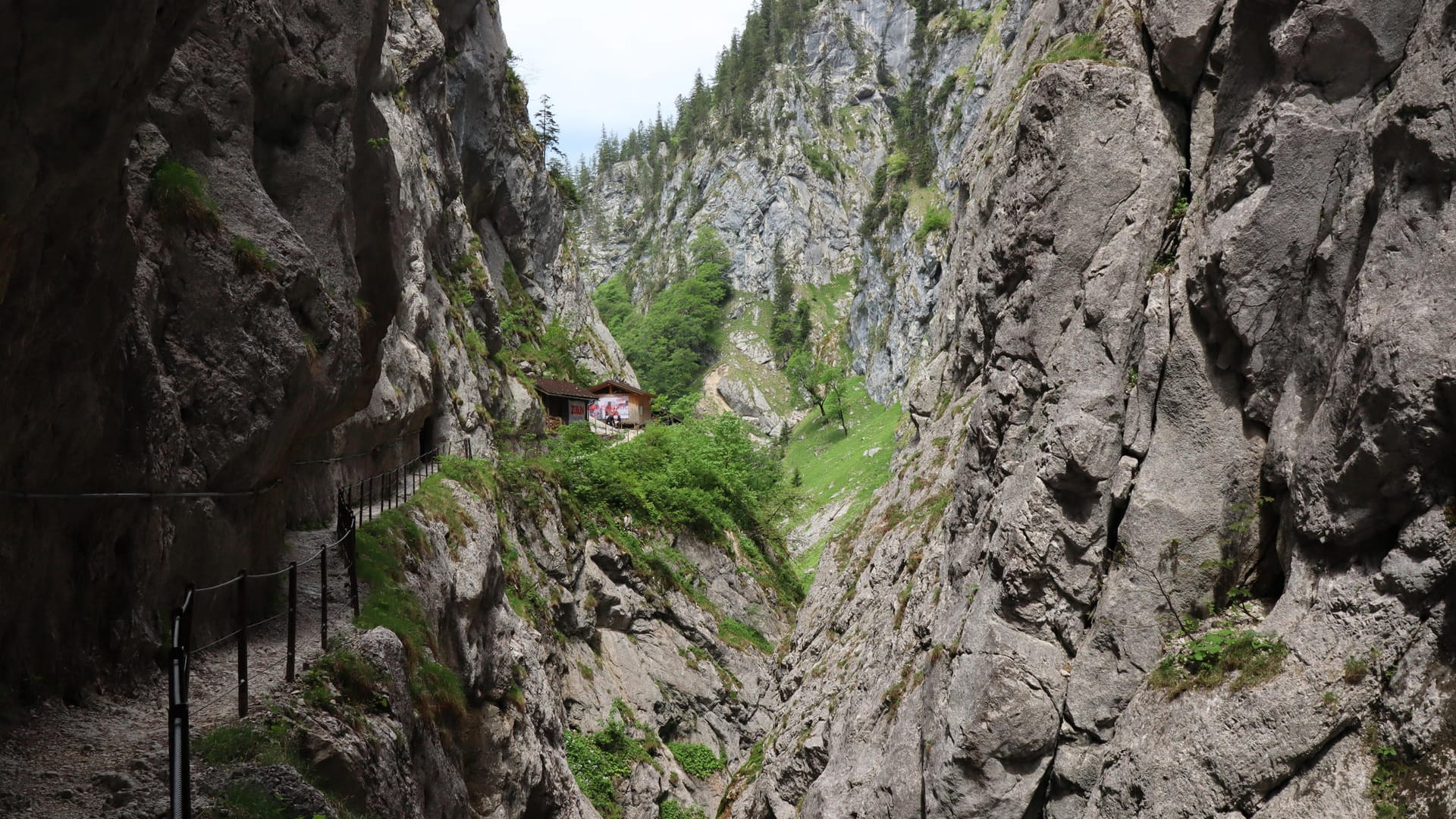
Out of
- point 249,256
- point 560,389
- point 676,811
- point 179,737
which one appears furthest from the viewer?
point 560,389

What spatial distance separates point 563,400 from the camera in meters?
48.6

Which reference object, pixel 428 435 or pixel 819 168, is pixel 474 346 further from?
pixel 819 168

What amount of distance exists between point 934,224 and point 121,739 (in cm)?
7165

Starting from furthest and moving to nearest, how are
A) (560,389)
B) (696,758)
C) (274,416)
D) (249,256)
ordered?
(560,389) → (696,758) → (274,416) → (249,256)

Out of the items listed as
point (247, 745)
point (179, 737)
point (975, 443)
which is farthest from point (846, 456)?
point (179, 737)

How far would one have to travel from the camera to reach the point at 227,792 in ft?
23.9

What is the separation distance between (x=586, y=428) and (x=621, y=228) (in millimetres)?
138991

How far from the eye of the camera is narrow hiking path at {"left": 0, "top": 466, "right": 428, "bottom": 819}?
6.78 metres

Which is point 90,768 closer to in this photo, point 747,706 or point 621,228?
point 747,706

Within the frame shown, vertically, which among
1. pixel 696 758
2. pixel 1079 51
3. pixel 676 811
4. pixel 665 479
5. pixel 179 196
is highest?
pixel 1079 51

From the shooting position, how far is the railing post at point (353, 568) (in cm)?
1264

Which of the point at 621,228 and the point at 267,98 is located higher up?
the point at 621,228

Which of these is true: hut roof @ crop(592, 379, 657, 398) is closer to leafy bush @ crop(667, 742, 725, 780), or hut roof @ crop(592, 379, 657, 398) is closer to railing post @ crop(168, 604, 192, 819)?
leafy bush @ crop(667, 742, 725, 780)

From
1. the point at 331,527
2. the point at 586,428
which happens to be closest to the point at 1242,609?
the point at 331,527
